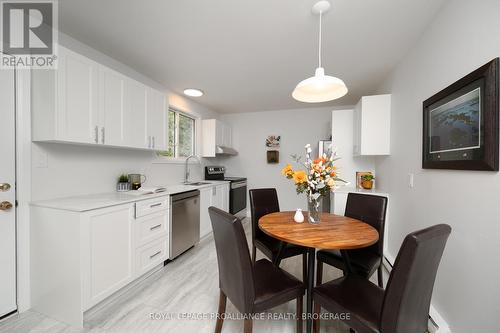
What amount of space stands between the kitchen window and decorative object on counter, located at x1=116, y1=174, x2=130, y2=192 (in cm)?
81

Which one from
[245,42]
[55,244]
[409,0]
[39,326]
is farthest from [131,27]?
[39,326]

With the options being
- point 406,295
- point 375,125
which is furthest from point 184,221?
Answer: point 375,125

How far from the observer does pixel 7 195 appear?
1.53 m

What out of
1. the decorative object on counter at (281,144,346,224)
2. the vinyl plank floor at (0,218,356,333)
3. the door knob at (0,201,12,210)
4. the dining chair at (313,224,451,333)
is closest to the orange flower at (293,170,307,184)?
the decorative object on counter at (281,144,346,224)

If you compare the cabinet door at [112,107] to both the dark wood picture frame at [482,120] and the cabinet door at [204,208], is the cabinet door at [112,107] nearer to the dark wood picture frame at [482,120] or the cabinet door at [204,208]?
the cabinet door at [204,208]

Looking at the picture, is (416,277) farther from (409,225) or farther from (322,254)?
(409,225)

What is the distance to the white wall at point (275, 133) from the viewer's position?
14.2 feet

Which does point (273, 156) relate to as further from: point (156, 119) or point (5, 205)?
point (5, 205)

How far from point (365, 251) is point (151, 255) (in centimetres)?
215

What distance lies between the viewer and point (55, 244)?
1547mm

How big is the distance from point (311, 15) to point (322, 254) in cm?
203

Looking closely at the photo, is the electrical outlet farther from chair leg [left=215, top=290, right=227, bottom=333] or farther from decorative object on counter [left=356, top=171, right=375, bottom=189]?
chair leg [left=215, top=290, right=227, bottom=333]

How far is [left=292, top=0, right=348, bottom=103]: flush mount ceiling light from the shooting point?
4.49 feet

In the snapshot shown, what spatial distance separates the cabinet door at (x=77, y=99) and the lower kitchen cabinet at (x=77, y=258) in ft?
2.22
